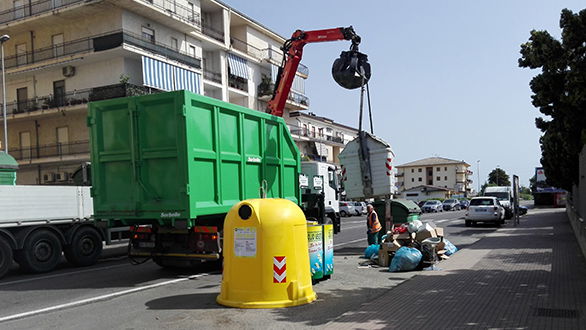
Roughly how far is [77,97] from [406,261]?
2821cm

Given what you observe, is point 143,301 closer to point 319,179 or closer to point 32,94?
point 319,179

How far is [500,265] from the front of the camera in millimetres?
10859

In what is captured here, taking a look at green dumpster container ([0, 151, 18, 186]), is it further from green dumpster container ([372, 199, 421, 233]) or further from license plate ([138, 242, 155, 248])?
green dumpster container ([372, 199, 421, 233])

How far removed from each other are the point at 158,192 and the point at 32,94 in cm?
3034

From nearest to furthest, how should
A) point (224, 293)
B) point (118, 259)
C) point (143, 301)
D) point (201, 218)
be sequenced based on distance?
point (224, 293), point (143, 301), point (201, 218), point (118, 259)

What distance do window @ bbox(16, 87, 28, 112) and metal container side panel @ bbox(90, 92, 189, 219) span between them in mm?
28540

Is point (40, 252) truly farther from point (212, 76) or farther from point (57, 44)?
point (212, 76)

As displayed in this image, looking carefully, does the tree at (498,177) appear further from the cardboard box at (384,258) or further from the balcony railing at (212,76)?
the cardboard box at (384,258)

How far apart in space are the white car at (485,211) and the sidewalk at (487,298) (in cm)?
1402

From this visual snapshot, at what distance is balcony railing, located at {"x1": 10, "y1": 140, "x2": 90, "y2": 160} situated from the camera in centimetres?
3283

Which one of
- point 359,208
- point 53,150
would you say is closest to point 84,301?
point 53,150

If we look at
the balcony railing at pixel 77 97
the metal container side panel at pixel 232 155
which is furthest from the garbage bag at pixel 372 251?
the balcony railing at pixel 77 97

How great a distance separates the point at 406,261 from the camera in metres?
10.7

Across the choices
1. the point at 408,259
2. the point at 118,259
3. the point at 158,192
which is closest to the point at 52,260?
the point at 118,259
